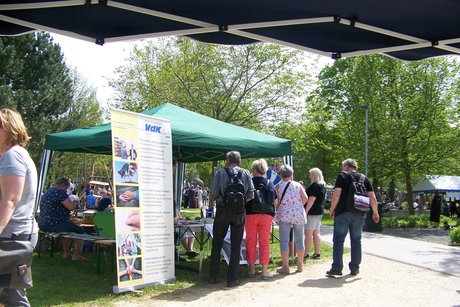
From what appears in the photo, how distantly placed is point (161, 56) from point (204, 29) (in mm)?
18578

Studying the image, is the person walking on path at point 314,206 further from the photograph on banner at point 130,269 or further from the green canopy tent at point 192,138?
the photograph on banner at point 130,269

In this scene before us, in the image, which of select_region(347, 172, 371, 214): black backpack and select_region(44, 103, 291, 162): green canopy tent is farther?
select_region(44, 103, 291, 162): green canopy tent

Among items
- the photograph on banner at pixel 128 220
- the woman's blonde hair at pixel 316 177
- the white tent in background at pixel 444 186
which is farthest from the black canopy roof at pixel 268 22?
the white tent in background at pixel 444 186

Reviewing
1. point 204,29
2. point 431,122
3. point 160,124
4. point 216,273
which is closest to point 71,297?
point 216,273

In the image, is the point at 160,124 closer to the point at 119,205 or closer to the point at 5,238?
the point at 119,205

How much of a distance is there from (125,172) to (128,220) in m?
0.60

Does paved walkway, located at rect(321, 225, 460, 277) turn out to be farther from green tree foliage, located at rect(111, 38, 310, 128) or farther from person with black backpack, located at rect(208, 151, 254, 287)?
green tree foliage, located at rect(111, 38, 310, 128)

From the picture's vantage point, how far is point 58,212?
8656 mm

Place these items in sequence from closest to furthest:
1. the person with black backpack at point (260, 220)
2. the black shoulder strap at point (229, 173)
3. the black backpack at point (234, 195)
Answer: the black backpack at point (234, 195)
the black shoulder strap at point (229, 173)
the person with black backpack at point (260, 220)

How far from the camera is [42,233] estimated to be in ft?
29.2

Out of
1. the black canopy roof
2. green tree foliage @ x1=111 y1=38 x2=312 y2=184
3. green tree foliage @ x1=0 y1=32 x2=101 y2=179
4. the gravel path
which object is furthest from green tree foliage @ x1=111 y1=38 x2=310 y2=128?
the black canopy roof

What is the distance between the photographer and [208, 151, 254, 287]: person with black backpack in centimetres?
674

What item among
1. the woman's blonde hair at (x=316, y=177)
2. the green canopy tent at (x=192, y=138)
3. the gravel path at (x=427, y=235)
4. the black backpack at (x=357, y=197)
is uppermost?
the green canopy tent at (x=192, y=138)

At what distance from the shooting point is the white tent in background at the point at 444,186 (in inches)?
1401
